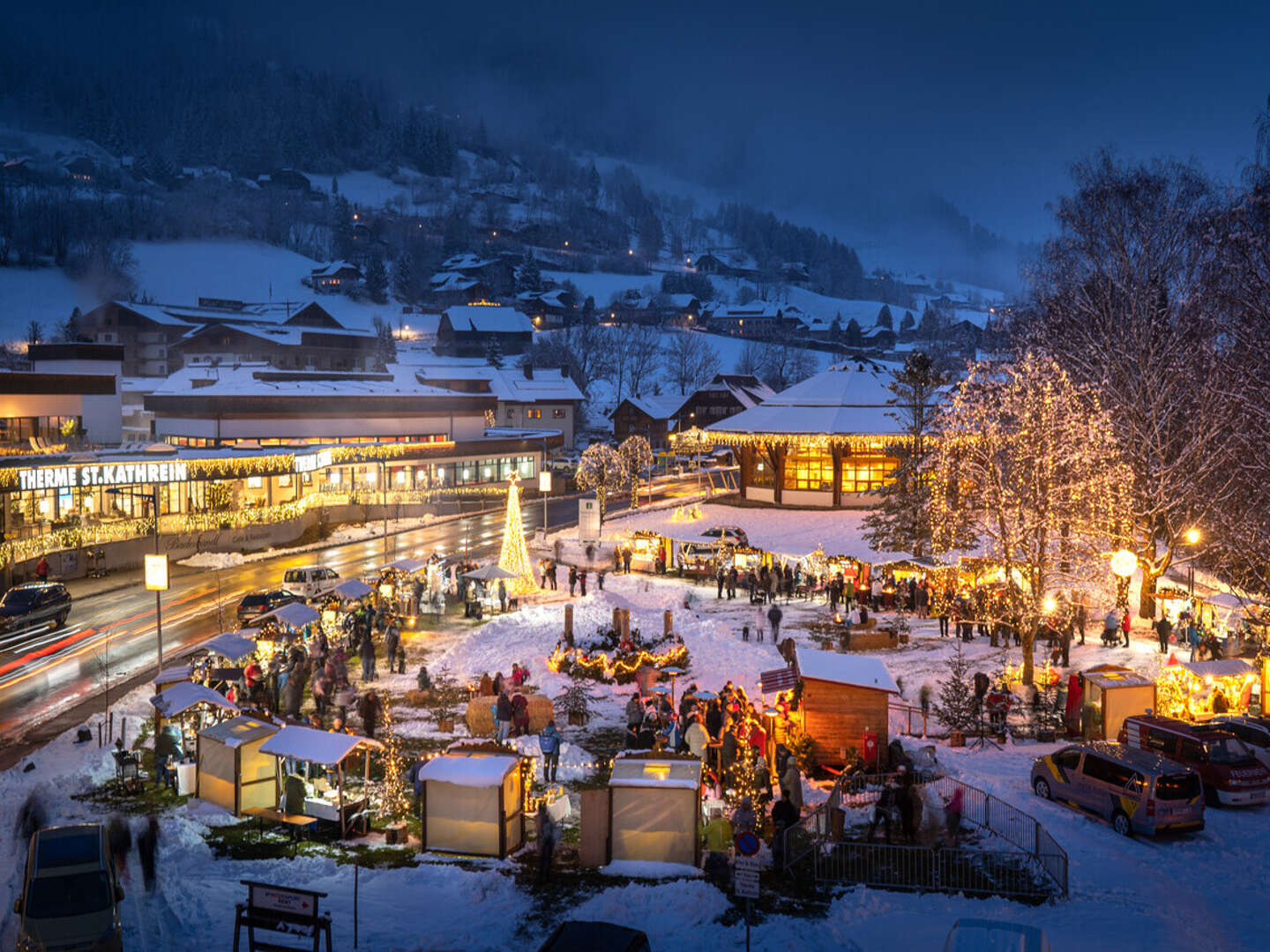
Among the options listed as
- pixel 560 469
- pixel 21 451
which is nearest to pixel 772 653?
pixel 21 451

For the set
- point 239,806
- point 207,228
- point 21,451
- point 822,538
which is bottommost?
point 239,806

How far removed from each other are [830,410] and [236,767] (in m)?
35.1

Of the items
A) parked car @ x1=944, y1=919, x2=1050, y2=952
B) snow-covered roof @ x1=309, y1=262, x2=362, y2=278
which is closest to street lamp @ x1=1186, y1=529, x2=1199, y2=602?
parked car @ x1=944, y1=919, x2=1050, y2=952

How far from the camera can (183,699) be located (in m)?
18.8

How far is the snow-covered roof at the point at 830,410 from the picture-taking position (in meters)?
44.9

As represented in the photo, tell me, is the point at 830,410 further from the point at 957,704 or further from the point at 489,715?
the point at 489,715

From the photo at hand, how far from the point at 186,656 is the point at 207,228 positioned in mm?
176354

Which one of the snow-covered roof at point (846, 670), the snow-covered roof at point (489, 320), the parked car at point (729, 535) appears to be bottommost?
the snow-covered roof at point (846, 670)

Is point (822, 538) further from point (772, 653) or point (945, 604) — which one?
point (772, 653)

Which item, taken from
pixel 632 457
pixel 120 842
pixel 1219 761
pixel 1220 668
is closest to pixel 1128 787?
pixel 1219 761

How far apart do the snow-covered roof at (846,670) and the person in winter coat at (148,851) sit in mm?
12037

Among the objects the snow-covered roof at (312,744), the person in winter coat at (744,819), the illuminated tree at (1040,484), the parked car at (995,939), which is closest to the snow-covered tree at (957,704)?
the illuminated tree at (1040,484)

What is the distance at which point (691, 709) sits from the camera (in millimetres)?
20469

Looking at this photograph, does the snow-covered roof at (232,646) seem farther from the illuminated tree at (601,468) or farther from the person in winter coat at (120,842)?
the illuminated tree at (601,468)
